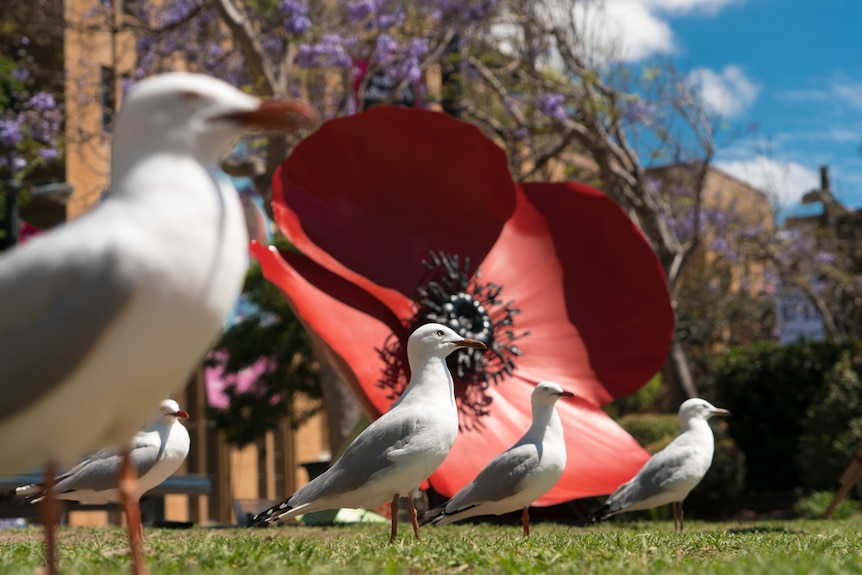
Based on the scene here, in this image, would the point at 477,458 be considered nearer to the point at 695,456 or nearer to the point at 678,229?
the point at 695,456

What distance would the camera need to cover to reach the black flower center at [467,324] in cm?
721

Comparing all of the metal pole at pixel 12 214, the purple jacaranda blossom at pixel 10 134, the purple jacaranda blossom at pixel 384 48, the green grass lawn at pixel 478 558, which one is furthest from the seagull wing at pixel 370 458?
the purple jacaranda blossom at pixel 10 134

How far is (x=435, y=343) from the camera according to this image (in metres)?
5.26

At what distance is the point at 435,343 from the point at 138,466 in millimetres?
1958

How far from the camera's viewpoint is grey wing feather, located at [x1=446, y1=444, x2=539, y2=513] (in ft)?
18.0

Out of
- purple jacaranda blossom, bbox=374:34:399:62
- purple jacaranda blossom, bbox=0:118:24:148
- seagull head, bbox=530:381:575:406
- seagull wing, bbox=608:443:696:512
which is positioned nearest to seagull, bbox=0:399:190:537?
seagull head, bbox=530:381:575:406

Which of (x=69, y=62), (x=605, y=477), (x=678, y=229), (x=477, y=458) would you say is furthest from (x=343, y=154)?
(x=678, y=229)

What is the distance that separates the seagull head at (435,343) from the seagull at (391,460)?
218 millimetres

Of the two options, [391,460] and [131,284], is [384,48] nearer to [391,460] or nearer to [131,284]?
[391,460]

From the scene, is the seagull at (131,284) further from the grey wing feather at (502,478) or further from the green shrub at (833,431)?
the green shrub at (833,431)

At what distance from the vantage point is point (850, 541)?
17.6 feet

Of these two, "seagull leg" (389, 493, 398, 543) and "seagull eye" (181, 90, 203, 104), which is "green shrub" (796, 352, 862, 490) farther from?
"seagull eye" (181, 90, 203, 104)

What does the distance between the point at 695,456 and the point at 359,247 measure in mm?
2843

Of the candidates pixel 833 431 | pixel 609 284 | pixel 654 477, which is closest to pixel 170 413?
pixel 654 477
